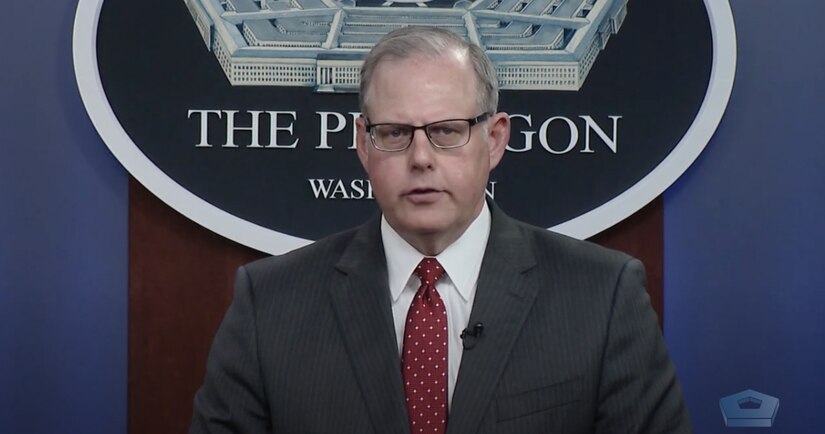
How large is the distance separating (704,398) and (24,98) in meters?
1.83

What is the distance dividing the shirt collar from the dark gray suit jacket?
22 mm

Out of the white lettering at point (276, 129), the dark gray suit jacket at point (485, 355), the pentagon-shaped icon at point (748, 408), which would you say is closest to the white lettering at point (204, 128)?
the white lettering at point (276, 129)

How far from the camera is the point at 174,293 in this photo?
2295 millimetres

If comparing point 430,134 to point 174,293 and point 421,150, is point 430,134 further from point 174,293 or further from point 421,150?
point 174,293

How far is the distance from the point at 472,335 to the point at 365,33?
3.29ft

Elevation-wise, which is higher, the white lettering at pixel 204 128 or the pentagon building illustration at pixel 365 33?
the pentagon building illustration at pixel 365 33

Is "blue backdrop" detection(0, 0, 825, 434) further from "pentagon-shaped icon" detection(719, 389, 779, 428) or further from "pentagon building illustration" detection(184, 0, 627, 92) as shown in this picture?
"pentagon building illustration" detection(184, 0, 627, 92)

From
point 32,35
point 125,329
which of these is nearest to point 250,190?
point 125,329

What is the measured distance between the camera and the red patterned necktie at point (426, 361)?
1539 mm

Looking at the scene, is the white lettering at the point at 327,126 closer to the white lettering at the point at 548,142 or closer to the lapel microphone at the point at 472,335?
the white lettering at the point at 548,142

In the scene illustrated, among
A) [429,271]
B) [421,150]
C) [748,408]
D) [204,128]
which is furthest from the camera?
[748,408]

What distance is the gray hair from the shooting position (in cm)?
154

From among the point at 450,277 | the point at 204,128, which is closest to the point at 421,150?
the point at 450,277

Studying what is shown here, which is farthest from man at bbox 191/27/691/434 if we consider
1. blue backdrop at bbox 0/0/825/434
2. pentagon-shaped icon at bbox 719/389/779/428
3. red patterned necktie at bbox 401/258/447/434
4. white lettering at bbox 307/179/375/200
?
pentagon-shaped icon at bbox 719/389/779/428
